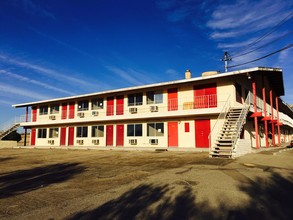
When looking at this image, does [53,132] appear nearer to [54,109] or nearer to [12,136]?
[54,109]

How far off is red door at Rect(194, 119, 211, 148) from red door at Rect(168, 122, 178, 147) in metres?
1.86

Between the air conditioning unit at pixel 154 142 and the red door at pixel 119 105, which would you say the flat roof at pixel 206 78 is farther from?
the air conditioning unit at pixel 154 142

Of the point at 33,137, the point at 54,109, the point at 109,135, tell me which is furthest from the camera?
the point at 33,137

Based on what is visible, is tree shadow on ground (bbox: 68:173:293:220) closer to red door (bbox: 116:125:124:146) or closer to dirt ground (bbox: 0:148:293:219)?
dirt ground (bbox: 0:148:293:219)

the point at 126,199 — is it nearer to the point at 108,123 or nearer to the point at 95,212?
the point at 95,212

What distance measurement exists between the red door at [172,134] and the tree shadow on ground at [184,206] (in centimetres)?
1468

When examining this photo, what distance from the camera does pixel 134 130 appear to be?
23.6 metres

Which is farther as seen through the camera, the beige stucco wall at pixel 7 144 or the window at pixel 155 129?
the beige stucco wall at pixel 7 144

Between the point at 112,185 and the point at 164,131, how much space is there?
49.4ft

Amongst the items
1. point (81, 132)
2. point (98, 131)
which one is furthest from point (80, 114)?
point (98, 131)

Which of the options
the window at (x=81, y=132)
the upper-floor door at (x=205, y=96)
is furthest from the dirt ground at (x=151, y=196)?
the window at (x=81, y=132)

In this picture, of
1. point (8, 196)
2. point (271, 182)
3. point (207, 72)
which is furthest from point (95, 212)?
point (207, 72)

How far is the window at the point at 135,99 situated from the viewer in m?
23.6

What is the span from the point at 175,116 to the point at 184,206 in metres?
16.1
